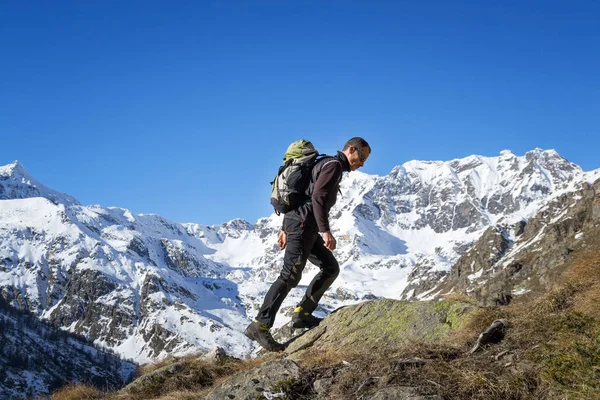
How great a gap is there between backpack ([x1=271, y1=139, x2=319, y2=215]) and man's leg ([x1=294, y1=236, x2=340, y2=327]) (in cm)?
125

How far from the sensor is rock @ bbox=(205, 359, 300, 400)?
6953 mm

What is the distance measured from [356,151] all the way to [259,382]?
14.5ft

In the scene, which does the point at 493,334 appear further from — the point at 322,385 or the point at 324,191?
the point at 324,191

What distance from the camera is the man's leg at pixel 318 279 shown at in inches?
427

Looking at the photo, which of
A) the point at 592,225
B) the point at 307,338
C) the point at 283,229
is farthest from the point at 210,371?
the point at 592,225

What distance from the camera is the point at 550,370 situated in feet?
19.1

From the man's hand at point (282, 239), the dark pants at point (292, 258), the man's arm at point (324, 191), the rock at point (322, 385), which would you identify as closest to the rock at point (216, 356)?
the dark pants at point (292, 258)

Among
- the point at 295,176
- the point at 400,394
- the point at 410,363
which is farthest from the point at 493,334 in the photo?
the point at 295,176

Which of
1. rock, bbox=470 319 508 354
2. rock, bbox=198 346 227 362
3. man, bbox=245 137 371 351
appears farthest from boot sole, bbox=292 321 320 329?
rock, bbox=470 319 508 354

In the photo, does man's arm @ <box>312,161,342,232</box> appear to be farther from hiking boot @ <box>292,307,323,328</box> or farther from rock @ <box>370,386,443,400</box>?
rock @ <box>370,386,443,400</box>

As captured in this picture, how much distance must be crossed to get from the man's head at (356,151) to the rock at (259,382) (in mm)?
3800

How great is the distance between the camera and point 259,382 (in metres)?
7.18

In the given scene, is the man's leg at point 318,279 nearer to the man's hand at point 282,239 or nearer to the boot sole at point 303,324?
the boot sole at point 303,324

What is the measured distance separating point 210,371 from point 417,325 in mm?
3991
